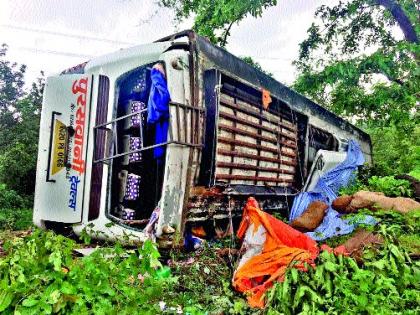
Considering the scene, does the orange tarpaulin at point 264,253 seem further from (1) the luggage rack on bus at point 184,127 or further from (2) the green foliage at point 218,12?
(2) the green foliage at point 218,12

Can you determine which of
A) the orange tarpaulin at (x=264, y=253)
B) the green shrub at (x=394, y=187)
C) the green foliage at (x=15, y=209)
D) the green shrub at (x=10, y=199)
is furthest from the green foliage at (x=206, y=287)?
the green shrub at (x=10, y=199)

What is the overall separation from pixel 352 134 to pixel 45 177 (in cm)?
826

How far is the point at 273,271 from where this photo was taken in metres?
3.33

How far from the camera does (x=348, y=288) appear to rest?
9.08 feet

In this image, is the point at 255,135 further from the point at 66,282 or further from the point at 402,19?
the point at 402,19

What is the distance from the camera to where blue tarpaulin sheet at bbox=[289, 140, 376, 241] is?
4477 millimetres

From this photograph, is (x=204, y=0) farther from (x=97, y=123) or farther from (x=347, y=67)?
(x=97, y=123)

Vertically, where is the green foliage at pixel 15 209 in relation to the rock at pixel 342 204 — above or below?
below

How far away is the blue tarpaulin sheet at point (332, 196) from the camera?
4.48 m

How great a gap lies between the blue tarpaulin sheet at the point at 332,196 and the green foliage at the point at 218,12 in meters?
3.29

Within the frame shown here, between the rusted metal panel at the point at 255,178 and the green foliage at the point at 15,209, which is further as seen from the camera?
the green foliage at the point at 15,209

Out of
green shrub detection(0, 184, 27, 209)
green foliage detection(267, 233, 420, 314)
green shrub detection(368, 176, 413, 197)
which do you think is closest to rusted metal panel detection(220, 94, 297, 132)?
green shrub detection(368, 176, 413, 197)

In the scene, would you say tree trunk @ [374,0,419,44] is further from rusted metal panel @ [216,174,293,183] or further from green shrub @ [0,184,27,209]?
green shrub @ [0,184,27,209]

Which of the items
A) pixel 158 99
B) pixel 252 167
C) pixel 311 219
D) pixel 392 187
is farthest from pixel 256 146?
pixel 392 187
